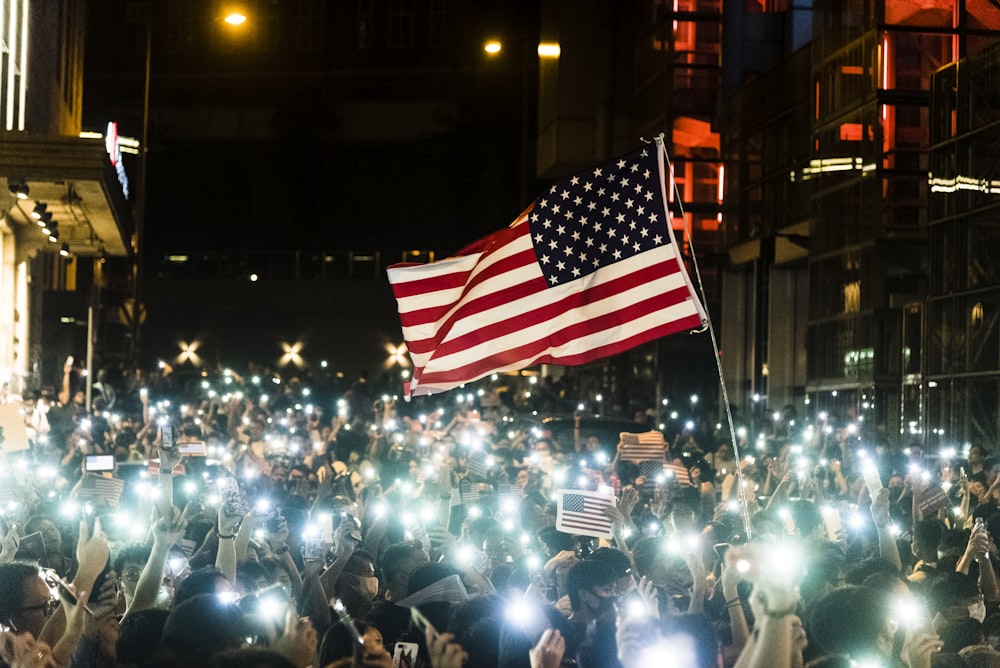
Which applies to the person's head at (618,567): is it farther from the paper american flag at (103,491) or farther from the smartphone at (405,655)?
the paper american flag at (103,491)

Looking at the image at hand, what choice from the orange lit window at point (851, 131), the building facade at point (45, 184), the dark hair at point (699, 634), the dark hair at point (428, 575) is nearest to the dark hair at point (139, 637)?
the dark hair at point (428, 575)

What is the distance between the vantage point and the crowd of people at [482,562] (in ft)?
21.6

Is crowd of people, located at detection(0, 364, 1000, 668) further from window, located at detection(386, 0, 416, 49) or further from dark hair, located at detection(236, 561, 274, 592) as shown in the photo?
window, located at detection(386, 0, 416, 49)

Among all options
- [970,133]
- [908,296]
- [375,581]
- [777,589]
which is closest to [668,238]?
[375,581]

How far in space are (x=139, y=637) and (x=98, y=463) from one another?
891cm

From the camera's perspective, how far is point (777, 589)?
212 inches

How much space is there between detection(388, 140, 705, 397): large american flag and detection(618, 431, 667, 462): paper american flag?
26.2 feet

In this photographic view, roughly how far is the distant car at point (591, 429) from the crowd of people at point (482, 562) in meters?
4.50

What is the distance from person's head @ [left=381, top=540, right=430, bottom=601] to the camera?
10055 millimetres

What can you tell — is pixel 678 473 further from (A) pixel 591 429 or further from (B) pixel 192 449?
(A) pixel 591 429

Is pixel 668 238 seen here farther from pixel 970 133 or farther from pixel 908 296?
pixel 908 296

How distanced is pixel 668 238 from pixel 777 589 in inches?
239

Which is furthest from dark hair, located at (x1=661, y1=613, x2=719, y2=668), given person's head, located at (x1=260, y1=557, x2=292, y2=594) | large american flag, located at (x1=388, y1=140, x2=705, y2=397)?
large american flag, located at (x1=388, y1=140, x2=705, y2=397)

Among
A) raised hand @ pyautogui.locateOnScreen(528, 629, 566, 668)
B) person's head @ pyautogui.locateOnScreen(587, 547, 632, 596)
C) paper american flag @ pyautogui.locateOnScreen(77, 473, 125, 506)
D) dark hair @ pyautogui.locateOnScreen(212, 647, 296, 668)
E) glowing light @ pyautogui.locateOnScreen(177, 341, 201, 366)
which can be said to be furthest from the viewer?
glowing light @ pyautogui.locateOnScreen(177, 341, 201, 366)
